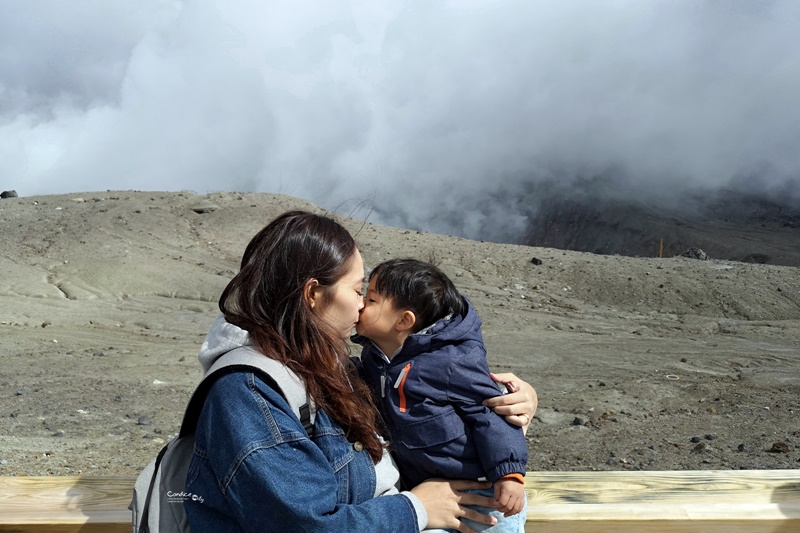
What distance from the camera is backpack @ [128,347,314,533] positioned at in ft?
5.37

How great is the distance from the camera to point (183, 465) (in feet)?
5.59

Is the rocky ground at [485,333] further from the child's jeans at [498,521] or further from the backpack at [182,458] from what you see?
the backpack at [182,458]

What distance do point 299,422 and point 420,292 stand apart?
0.69 metres

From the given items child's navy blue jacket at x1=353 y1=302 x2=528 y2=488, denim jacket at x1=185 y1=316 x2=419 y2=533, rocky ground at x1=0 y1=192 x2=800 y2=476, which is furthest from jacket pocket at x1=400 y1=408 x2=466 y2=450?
rocky ground at x1=0 y1=192 x2=800 y2=476

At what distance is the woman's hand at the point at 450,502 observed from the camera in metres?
1.91

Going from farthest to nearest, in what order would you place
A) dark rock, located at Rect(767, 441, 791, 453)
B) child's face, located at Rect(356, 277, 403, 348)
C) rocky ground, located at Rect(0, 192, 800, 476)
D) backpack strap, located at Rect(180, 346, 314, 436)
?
rocky ground, located at Rect(0, 192, 800, 476)
dark rock, located at Rect(767, 441, 791, 453)
child's face, located at Rect(356, 277, 403, 348)
backpack strap, located at Rect(180, 346, 314, 436)

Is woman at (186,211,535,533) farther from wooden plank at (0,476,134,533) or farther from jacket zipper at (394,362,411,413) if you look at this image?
wooden plank at (0,476,134,533)

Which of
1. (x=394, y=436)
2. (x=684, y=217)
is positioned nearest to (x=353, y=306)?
(x=394, y=436)

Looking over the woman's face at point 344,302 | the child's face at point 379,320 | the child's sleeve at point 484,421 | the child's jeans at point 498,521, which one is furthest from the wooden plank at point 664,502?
the woman's face at point 344,302

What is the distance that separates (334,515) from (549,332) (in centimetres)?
828

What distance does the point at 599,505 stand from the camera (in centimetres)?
213

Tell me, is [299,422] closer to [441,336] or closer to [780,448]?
[441,336]

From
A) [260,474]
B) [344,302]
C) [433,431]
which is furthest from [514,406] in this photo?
[260,474]

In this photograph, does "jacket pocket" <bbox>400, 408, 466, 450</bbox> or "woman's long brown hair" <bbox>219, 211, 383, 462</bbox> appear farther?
"jacket pocket" <bbox>400, 408, 466, 450</bbox>
